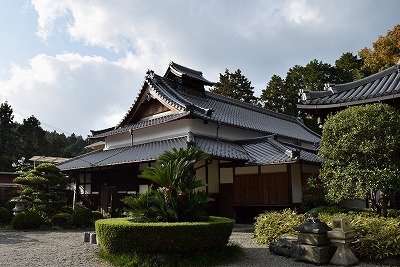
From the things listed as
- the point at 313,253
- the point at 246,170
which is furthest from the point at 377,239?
the point at 246,170

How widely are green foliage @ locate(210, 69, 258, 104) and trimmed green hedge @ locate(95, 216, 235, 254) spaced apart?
36027 mm

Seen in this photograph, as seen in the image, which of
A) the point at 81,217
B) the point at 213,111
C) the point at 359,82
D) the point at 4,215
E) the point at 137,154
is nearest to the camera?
the point at 359,82

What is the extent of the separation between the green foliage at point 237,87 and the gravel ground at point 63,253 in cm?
3158

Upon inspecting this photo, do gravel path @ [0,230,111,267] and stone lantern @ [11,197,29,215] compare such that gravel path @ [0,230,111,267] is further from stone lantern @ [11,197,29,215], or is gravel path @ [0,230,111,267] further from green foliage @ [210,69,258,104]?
green foliage @ [210,69,258,104]

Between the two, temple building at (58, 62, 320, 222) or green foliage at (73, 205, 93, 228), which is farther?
green foliage at (73, 205, 93, 228)

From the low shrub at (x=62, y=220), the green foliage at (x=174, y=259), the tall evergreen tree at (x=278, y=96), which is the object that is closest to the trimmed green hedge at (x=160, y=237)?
the green foliage at (x=174, y=259)

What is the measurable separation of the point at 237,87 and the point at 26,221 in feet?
106

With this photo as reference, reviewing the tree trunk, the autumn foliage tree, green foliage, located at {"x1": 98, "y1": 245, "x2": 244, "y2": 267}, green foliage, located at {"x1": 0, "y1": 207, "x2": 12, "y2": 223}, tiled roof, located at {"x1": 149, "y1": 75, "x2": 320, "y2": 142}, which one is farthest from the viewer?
the autumn foliage tree

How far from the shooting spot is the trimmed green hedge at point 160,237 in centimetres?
769

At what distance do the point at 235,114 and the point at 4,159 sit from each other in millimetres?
35029

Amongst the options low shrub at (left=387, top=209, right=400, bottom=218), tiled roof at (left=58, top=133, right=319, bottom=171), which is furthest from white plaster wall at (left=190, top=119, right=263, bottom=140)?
low shrub at (left=387, top=209, right=400, bottom=218)

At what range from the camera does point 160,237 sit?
7.67 metres

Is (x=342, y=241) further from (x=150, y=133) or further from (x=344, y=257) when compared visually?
(x=150, y=133)

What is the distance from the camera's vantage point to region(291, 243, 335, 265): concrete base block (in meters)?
7.74
